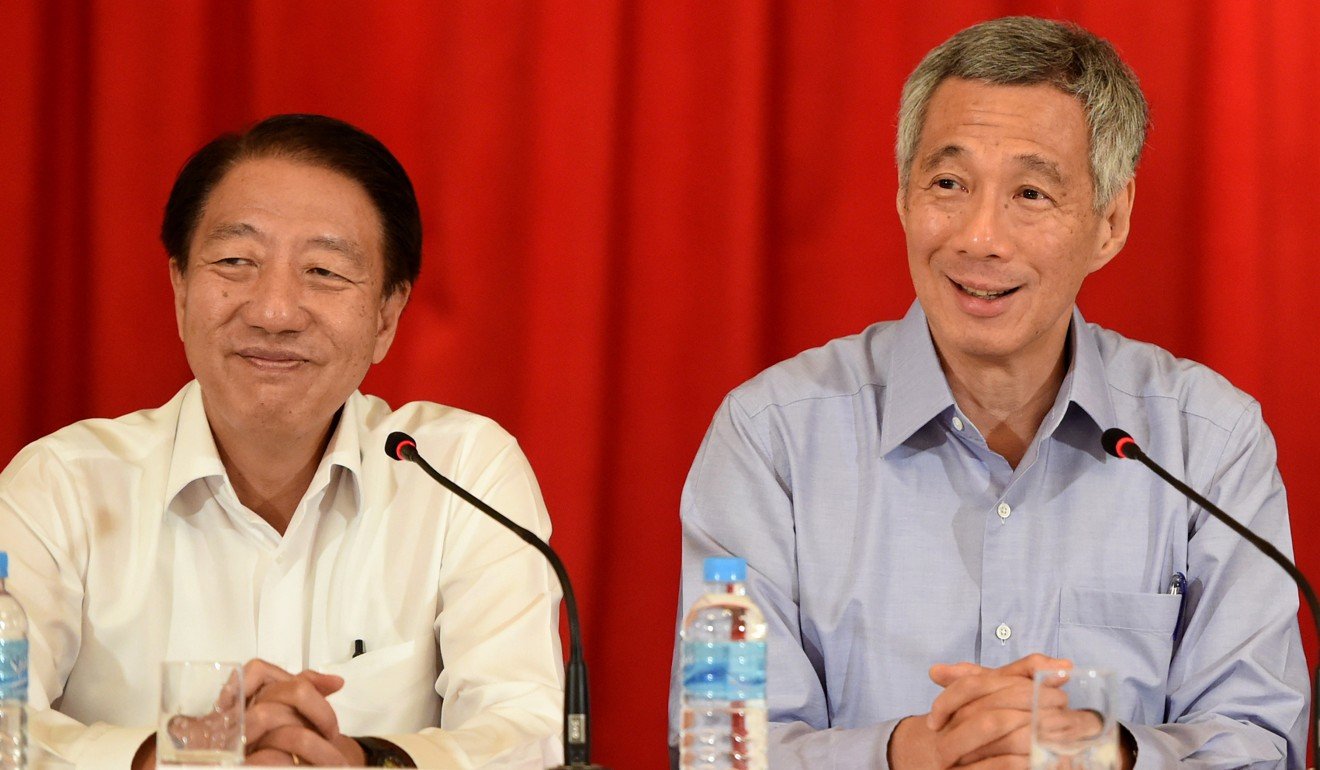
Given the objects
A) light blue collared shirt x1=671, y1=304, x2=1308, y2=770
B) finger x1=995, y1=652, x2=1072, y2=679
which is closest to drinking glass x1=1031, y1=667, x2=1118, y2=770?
finger x1=995, y1=652, x2=1072, y2=679

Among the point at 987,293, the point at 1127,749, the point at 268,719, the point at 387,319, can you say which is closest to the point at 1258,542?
the point at 1127,749

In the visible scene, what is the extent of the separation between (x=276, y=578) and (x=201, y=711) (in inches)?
24.2

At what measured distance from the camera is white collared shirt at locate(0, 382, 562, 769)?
83.1 inches

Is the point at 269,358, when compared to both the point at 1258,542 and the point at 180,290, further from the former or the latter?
the point at 1258,542

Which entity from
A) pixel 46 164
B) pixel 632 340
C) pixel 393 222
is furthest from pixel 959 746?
pixel 46 164

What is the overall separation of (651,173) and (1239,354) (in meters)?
1.14

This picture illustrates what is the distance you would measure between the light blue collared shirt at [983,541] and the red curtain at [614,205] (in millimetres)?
599

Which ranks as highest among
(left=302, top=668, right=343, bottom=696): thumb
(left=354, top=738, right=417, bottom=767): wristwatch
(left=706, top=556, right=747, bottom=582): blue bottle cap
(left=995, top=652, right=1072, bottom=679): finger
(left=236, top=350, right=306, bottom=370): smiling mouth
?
(left=236, top=350, right=306, bottom=370): smiling mouth

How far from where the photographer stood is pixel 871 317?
9.34 feet

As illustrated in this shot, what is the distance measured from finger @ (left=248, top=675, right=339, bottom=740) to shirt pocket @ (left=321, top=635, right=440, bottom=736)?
392 mm

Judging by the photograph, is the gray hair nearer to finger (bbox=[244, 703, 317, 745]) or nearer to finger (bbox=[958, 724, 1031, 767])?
finger (bbox=[958, 724, 1031, 767])

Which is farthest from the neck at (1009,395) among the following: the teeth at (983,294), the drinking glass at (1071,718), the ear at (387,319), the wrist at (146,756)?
the wrist at (146,756)

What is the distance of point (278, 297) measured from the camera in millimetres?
2102

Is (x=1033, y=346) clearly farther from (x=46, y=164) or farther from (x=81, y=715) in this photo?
(x=46, y=164)
